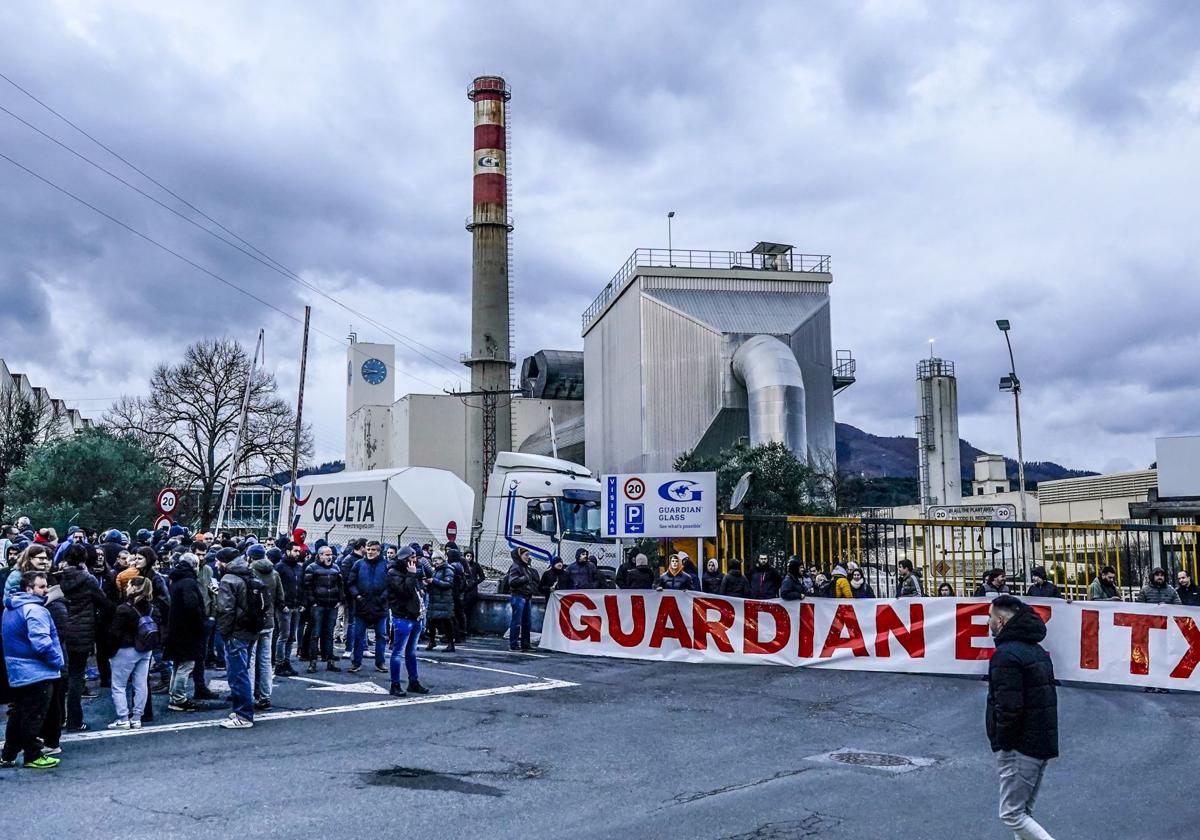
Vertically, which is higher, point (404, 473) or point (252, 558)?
point (404, 473)

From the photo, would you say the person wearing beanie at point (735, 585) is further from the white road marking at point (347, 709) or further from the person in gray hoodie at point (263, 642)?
Answer: the person in gray hoodie at point (263, 642)

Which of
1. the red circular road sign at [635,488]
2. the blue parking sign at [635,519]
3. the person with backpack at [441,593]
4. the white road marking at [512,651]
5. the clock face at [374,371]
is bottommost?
the white road marking at [512,651]

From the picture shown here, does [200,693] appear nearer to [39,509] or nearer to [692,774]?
[692,774]

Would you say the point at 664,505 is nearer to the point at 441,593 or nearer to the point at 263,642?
the point at 441,593

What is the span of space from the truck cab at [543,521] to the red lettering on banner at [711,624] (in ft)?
34.7

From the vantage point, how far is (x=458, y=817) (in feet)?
24.2

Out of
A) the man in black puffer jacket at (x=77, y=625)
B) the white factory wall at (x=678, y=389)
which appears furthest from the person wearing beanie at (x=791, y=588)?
the white factory wall at (x=678, y=389)

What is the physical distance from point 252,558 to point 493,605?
32.8ft

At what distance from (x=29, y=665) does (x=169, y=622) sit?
2.93 meters

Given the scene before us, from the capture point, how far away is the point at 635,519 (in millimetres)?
19000

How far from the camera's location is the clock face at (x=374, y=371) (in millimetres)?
83625

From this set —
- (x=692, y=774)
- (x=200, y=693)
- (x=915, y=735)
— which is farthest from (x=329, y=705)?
(x=915, y=735)

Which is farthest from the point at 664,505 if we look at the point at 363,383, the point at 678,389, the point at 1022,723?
the point at 363,383

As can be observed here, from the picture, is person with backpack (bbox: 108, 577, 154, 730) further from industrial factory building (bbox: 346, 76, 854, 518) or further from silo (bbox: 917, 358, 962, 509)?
silo (bbox: 917, 358, 962, 509)
